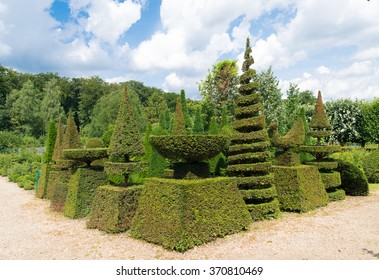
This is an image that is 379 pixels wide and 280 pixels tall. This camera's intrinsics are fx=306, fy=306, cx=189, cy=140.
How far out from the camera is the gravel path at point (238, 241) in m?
6.86

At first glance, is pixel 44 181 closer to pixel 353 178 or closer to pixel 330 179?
pixel 330 179

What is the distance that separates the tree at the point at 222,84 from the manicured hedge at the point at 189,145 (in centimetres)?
3062

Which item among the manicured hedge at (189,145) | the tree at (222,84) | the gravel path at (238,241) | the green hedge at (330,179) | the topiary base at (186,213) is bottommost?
the gravel path at (238,241)

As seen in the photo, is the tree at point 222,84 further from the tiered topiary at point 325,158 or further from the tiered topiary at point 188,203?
the tiered topiary at point 188,203

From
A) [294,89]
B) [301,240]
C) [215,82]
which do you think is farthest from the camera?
[215,82]

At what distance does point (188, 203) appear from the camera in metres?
7.32

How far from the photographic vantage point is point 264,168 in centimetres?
1016

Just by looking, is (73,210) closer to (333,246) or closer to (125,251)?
(125,251)

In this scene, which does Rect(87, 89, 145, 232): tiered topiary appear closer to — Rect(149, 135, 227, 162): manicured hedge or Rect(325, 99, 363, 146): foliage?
Rect(149, 135, 227, 162): manicured hedge

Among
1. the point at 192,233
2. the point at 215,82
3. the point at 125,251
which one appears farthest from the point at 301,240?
the point at 215,82

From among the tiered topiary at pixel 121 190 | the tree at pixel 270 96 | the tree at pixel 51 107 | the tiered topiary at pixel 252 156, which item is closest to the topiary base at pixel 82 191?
the tiered topiary at pixel 121 190

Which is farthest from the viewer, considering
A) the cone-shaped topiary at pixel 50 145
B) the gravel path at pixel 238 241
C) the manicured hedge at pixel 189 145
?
the cone-shaped topiary at pixel 50 145
